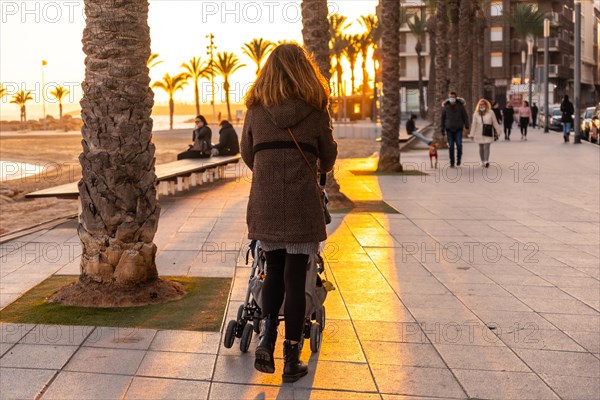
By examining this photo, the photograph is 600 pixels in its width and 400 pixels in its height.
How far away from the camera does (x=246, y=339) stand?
18.7 feet

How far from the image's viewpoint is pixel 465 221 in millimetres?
12602

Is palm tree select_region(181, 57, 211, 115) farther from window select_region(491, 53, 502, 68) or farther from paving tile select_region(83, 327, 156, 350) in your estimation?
paving tile select_region(83, 327, 156, 350)

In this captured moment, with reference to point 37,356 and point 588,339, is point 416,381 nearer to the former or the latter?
point 588,339

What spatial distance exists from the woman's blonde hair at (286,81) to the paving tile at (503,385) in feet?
5.95

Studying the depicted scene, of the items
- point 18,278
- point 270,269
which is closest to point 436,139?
point 18,278

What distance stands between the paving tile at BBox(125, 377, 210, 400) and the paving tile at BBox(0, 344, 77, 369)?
23.9 inches

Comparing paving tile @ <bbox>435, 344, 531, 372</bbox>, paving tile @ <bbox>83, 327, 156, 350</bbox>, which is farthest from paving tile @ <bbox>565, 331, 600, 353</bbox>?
paving tile @ <bbox>83, 327, 156, 350</bbox>

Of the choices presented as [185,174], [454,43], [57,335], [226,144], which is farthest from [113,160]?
[454,43]

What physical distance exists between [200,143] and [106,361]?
1532 cm

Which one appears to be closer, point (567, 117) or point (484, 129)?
point (484, 129)

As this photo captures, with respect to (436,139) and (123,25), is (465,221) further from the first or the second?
(436,139)

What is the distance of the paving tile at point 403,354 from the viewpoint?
5.67 metres

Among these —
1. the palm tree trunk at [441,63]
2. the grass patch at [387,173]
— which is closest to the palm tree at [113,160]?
the grass patch at [387,173]

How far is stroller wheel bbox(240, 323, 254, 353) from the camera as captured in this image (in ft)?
18.7
